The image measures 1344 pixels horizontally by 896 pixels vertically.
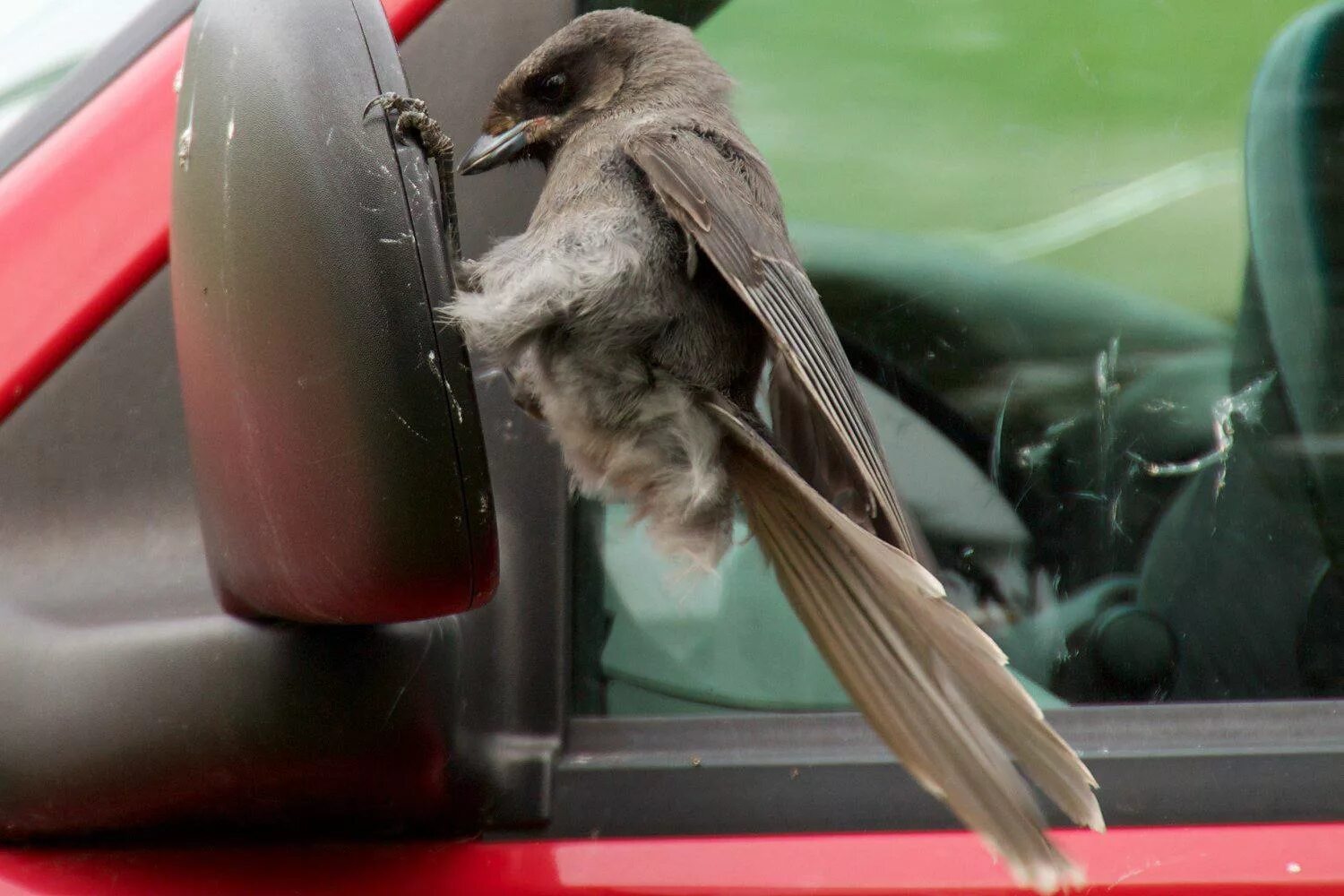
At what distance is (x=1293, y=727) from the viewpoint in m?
1.58

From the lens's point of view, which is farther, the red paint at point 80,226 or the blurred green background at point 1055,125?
the blurred green background at point 1055,125

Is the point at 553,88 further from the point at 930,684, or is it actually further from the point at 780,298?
the point at 930,684

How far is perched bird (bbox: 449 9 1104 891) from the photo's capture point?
1391 millimetres

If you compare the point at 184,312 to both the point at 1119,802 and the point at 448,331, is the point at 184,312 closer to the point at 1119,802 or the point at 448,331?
the point at 448,331

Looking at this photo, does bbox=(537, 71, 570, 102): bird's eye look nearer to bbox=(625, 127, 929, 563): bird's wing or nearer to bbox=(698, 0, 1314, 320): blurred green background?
bbox=(625, 127, 929, 563): bird's wing

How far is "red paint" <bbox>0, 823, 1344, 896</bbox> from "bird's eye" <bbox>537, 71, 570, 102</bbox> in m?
1.12

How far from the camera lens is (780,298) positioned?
1824 mm

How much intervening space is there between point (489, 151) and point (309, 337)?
32.3 inches

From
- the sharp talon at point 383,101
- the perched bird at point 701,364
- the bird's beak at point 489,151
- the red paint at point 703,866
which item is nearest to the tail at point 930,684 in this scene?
the perched bird at point 701,364

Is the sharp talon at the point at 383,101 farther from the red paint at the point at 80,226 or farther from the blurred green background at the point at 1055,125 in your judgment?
the blurred green background at the point at 1055,125

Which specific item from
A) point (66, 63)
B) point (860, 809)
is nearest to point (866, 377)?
point (860, 809)

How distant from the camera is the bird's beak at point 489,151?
177cm

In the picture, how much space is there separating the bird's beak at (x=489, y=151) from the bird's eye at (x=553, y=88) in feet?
0.46

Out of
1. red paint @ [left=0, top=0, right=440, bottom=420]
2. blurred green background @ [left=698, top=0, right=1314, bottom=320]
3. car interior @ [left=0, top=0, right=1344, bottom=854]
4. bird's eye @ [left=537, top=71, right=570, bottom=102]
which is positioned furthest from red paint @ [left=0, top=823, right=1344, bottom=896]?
bird's eye @ [left=537, top=71, right=570, bottom=102]
